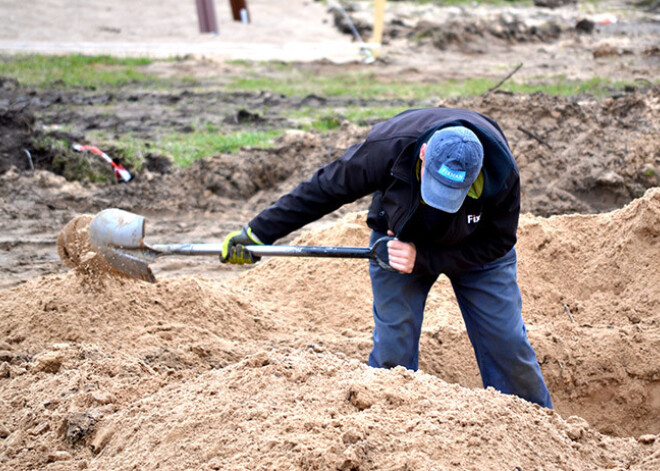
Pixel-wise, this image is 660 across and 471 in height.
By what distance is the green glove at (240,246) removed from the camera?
3.65 m

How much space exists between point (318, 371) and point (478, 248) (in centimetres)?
101

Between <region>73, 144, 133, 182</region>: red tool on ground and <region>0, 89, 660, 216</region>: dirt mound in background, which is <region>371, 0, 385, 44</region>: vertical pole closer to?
<region>0, 89, 660, 216</region>: dirt mound in background

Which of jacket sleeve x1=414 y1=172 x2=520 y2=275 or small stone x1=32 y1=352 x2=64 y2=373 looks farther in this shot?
small stone x1=32 y1=352 x2=64 y2=373

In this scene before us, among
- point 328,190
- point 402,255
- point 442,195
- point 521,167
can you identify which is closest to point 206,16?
point 521,167

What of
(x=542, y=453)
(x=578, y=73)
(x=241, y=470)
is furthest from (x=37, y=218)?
(x=578, y=73)

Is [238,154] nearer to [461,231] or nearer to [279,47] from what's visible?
[461,231]

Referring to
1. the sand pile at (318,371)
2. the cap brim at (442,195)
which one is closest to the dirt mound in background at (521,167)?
the sand pile at (318,371)

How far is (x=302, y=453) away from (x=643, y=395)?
110 inches

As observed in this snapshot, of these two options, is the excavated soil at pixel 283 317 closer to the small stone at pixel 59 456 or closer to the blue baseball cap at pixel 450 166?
the small stone at pixel 59 456

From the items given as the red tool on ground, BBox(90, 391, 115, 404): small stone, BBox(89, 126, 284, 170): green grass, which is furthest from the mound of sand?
BBox(89, 126, 284, 170): green grass

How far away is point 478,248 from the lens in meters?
3.44

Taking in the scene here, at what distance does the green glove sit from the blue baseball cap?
1.04 metres

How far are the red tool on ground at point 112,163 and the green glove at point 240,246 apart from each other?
3.92 m

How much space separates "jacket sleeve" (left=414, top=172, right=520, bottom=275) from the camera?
337 centimetres
